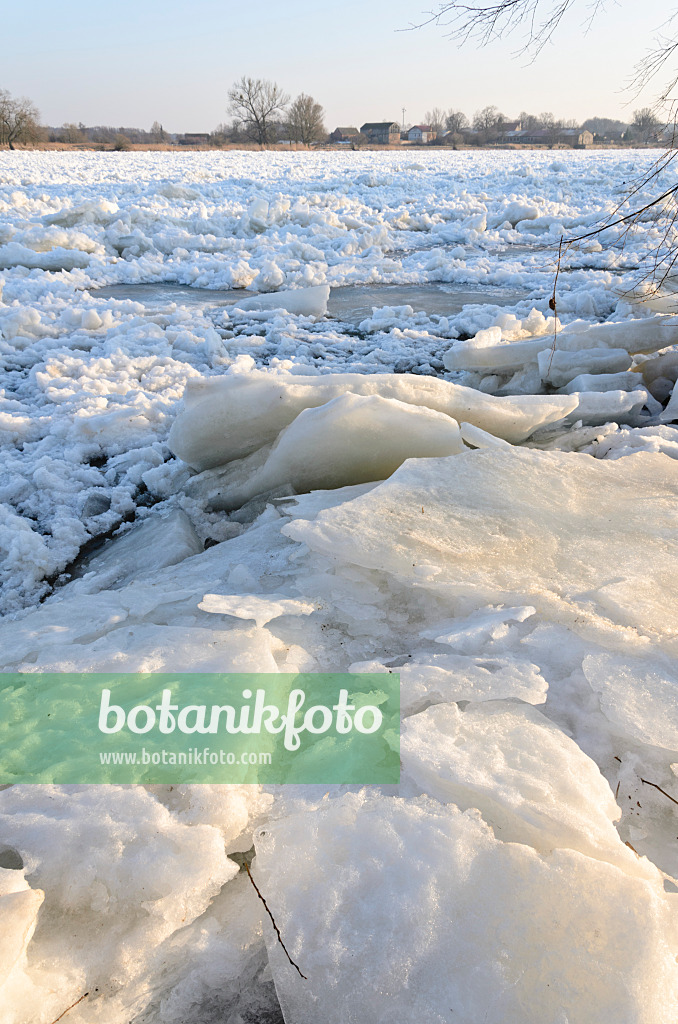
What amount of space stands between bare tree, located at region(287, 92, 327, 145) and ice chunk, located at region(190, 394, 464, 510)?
47.4 meters

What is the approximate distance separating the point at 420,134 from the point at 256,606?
64385 mm

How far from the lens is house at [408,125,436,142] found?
5472 cm

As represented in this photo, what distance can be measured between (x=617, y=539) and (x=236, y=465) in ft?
5.68

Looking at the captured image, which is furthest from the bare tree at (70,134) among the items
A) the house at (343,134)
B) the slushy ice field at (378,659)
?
the slushy ice field at (378,659)

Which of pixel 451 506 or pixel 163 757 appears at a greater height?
pixel 451 506

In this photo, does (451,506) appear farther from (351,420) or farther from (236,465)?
(236,465)

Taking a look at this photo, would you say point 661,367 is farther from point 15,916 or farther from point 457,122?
point 457,122

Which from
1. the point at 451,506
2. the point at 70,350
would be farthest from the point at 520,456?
the point at 70,350

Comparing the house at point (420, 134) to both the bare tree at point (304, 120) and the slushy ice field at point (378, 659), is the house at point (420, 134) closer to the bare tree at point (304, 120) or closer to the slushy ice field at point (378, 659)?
the bare tree at point (304, 120)

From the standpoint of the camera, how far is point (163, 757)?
1357mm

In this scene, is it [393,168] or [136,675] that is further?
[393,168]

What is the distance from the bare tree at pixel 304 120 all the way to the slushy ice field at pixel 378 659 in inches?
1793

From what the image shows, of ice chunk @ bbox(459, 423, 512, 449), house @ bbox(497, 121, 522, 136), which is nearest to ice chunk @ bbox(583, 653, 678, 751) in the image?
ice chunk @ bbox(459, 423, 512, 449)

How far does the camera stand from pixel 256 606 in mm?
1749
